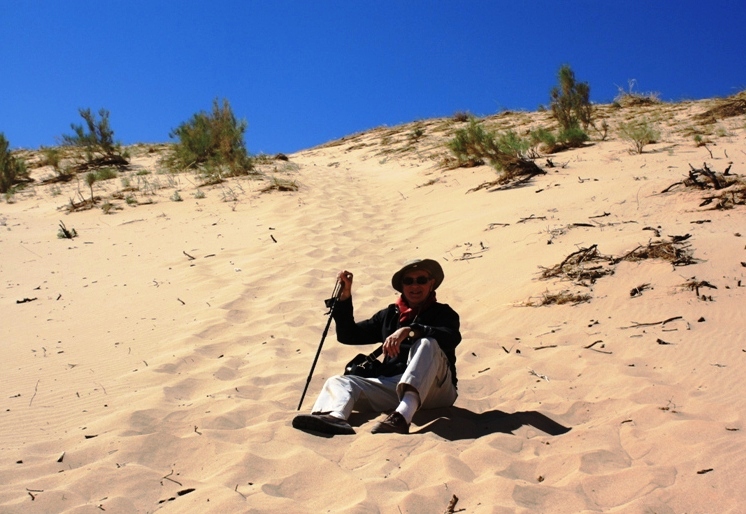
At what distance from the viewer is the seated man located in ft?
11.3

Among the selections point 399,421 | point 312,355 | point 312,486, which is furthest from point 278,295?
point 312,486

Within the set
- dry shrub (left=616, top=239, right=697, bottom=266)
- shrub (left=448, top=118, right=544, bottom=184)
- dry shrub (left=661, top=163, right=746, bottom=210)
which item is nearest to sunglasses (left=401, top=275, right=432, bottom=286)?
dry shrub (left=616, top=239, right=697, bottom=266)

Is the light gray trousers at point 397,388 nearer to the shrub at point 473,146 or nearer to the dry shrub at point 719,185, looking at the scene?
the dry shrub at point 719,185

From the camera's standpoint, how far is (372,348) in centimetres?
534

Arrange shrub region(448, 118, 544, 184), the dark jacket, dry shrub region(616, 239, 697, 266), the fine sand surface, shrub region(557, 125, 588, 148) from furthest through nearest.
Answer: shrub region(557, 125, 588, 148) < shrub region(448, 118, 544, 184) < dry shrub region(616, 239, 697, 266) < the dark jacket < the fine sand surface

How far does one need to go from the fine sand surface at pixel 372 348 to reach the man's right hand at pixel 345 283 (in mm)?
749

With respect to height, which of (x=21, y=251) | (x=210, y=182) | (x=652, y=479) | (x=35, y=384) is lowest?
(x=652, y=479)

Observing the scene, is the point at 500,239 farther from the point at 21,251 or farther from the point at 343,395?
the point at 21,251

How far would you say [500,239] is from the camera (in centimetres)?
773

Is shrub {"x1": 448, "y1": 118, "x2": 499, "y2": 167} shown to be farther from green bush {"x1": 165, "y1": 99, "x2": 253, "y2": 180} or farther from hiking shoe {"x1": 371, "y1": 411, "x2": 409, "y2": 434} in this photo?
hiking shoe {"x1": 371, "y1": 411, "x2": 409, "y2": 434}

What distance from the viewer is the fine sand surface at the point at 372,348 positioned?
279 cm

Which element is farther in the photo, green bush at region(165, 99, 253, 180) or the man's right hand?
green bush at region(165, 99, 253, 180)

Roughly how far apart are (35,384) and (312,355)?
1912mm

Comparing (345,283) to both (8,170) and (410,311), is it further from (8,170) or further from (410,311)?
(8,170)
